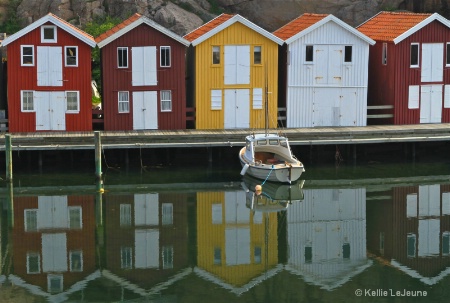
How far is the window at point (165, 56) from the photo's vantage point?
5459 centimetres

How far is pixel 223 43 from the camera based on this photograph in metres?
54.9

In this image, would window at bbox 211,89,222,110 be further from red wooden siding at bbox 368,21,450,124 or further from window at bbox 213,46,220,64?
red wooden siding at bbox 368,21,450,124

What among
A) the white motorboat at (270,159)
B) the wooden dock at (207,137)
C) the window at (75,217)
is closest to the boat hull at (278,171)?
the white motorboat at (270,159)

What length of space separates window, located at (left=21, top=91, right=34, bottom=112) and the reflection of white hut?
13517mm

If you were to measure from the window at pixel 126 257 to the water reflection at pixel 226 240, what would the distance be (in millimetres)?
35

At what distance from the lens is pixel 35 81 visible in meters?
53.8

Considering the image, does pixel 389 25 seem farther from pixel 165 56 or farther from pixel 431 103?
pixel 165 56

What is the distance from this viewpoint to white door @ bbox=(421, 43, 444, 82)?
186 ft

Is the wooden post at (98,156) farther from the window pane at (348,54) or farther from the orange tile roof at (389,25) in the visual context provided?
the orange tile roof at (389,25)

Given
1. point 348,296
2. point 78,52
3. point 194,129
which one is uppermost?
point 78,52

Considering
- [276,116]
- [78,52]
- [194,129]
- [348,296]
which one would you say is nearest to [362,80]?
[276,116]

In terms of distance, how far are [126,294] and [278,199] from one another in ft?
43.9

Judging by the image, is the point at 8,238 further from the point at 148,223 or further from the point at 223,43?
the point at 223,43

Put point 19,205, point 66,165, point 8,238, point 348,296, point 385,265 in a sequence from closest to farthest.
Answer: point 348,296
point 385,265
point 8,238
point 19,205
point 66,165
